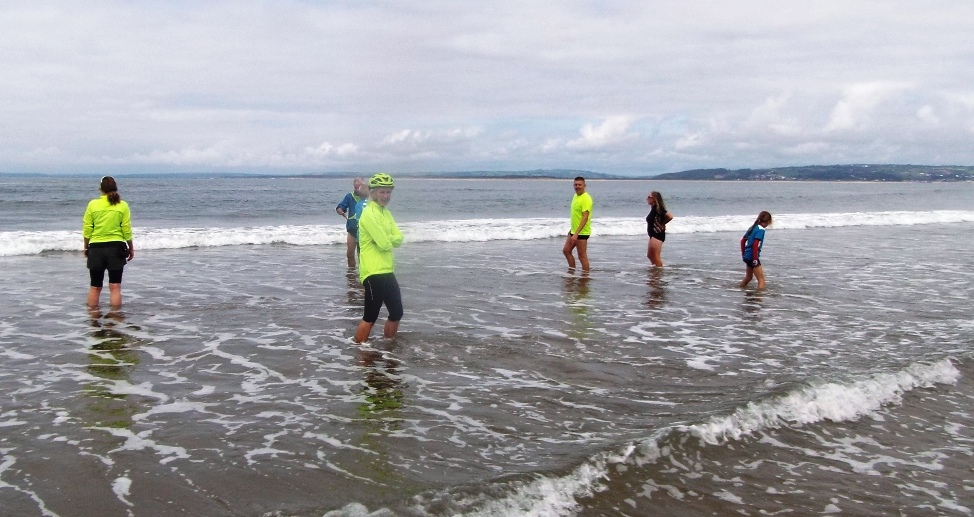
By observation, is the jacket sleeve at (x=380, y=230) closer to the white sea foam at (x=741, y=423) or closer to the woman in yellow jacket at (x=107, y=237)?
the white sea foam at (x=741, y=423)

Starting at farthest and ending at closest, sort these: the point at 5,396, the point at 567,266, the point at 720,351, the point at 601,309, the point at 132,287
Answer: the point at 567,266 < the point at 132,287 < the point at 601,309 < the point at 720,351 < the point at 5,396

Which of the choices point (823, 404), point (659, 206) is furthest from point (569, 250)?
point (823, 404)

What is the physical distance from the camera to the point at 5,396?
20.1ft

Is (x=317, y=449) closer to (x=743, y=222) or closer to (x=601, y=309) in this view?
(x=601, y=309)

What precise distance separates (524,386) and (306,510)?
2833 millimetres

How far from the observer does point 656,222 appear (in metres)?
14.7

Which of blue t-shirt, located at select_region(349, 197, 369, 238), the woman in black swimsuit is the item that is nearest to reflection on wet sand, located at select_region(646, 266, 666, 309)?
the woman in black swimsuit

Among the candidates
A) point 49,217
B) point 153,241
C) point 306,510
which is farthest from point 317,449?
point 49,217

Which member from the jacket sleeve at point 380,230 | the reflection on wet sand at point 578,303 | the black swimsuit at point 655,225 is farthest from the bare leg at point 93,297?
the black swimsuit at point 655,225

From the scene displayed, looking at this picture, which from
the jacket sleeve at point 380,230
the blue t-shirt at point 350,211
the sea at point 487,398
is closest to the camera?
the sea at point 487,398

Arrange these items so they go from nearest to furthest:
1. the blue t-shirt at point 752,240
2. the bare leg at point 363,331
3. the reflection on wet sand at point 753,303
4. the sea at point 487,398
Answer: the sea at point 487,398
the bare leg at point 363,331
the reflection on wet sand at point 753,303
the blue t-shirt at point 752,240

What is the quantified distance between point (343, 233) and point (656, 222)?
10.3m

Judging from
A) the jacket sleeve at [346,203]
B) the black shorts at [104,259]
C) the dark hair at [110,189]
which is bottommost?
the black shorts at [104,259]

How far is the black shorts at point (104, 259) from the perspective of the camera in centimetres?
976
